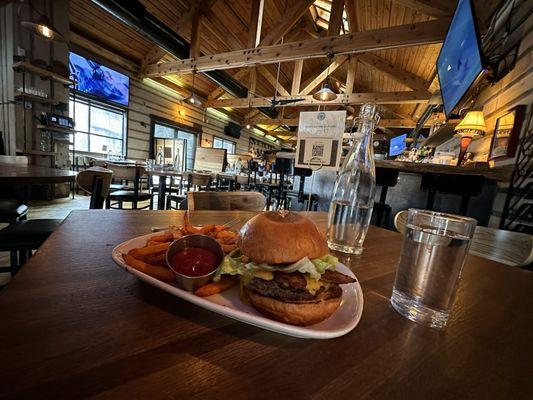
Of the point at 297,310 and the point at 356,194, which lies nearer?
the point at 297,310

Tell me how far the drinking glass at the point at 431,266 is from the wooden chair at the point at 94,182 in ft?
8.10

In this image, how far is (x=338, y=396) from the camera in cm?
27

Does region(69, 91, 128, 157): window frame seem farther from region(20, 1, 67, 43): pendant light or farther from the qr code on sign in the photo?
the qr code on sign

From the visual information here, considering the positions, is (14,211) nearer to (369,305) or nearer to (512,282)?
(369,305)

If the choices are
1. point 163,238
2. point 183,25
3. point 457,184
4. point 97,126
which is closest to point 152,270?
point 163,238

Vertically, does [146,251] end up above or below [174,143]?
below

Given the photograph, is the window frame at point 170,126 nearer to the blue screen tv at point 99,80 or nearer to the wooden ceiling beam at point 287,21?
the blue screen tv at point 99,80

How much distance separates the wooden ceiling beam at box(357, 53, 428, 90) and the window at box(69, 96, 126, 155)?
8.28 m

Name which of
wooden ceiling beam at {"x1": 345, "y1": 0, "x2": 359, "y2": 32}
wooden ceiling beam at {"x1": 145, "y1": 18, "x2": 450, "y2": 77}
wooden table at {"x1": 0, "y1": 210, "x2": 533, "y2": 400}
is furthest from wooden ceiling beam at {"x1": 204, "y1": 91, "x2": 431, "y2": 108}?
wooden table at {"x1": 0, "y1": 210, "x2": 533, "y2": 400}

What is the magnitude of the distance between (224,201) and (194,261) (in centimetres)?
98

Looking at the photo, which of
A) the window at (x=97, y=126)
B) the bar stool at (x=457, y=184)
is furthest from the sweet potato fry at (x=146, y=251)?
the window at (x=97, y=126)

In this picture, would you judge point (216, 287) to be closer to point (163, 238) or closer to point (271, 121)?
point (163, 238)

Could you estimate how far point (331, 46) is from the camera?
4957mm

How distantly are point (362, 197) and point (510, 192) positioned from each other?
2.47m
